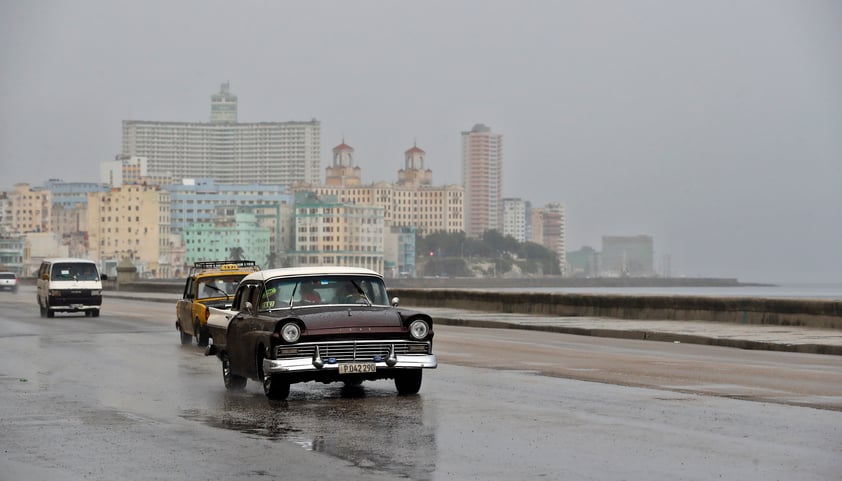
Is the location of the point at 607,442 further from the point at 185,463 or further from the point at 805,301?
the point at 805,301

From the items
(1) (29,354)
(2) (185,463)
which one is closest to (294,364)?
(2) (185,463)

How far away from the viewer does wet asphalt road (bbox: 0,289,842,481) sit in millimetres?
10117

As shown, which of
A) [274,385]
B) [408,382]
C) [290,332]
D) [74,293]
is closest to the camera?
[290,332]

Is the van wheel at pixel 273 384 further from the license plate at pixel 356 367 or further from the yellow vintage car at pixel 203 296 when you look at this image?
the yellow vintage car at pixel 203 296

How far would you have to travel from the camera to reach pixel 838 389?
54.0ft

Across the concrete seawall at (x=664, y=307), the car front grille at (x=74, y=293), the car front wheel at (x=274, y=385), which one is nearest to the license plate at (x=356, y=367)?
the car front wheel at (x=274, y=385)

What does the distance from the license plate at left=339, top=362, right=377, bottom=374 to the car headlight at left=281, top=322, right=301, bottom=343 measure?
0.59 m

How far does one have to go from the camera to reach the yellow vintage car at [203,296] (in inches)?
1033

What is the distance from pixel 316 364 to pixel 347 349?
0.42 meters

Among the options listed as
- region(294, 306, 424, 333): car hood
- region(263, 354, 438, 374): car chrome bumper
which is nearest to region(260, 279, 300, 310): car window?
region(294, 306, 424, 333): car hood

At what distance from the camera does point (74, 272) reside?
43.9m

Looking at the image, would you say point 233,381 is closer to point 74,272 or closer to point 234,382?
point 234,382

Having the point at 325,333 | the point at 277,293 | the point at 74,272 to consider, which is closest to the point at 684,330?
the point at 277,293

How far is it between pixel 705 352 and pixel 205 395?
11.1 meters
